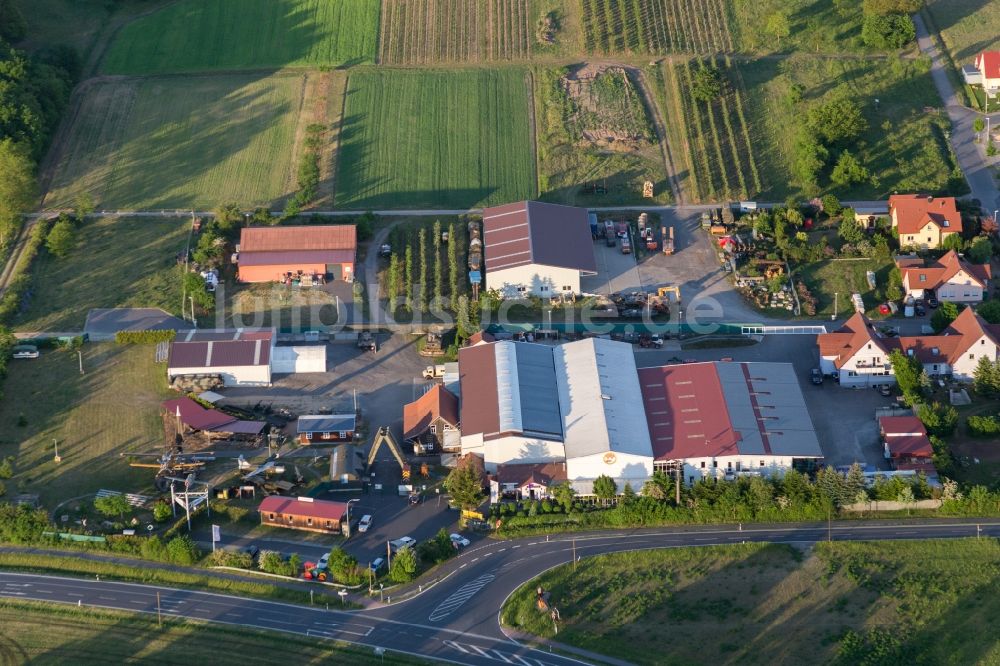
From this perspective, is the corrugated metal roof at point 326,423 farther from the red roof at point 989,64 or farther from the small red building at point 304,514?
the red roof at point 989,64

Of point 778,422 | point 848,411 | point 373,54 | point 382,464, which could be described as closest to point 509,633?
point 382,464

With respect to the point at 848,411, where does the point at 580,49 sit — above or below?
above

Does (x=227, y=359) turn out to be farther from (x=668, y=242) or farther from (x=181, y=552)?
(x=668, y=242)

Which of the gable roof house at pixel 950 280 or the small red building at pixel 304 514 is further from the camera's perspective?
the gable roof house at pixel 950 280

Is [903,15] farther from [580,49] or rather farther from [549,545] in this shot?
[549,545]

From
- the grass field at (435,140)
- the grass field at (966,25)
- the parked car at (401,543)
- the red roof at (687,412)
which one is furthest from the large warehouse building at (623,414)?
the grass field at (966,25)

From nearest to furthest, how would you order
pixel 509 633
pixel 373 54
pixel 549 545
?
1. pixel 509 633
2. pixel 549 545
3. pixel 373 54

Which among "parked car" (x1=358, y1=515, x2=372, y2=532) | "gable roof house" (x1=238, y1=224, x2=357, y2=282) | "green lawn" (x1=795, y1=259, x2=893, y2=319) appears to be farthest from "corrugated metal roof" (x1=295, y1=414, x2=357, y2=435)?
"green lawn" (x1=795, y1=259, x2=893, y2=319)

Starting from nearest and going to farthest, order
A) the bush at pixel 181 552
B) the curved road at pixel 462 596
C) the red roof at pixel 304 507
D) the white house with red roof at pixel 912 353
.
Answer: the curved road at pixel 462 596 → the bush at pixel 181 552 → the red roof at pixel 304 507 → the white house with red roof at pixel 912 353
